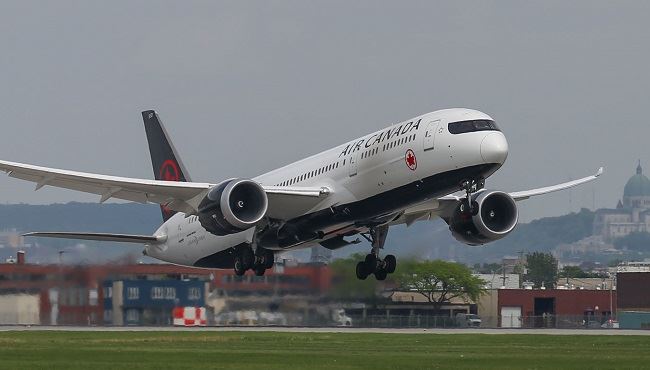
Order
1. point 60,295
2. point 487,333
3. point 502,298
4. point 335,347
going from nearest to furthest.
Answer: point 335,347
point 60,295
point 487,333
point 502,298

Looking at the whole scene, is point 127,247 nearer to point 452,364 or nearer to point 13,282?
point 13,282

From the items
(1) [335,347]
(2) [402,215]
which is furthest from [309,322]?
(2) [402,215]

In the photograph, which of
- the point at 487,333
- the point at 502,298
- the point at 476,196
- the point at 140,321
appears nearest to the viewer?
the point at 476,196

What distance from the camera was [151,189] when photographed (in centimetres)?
5450

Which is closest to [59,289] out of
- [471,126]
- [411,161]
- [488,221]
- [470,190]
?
[488,221]

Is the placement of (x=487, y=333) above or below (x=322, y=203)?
below

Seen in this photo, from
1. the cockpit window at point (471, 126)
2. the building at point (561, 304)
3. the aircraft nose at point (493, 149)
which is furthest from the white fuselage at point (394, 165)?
the building at point (561, 304)

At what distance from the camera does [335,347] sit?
59.8 meters

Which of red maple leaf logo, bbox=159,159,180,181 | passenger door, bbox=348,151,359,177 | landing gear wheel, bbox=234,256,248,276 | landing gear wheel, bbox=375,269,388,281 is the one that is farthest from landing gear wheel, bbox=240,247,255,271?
red maple leaf logo, bbox=159,159,180,181

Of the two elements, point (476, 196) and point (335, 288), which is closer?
point (476, 196)

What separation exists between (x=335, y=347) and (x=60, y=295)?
13.6 m

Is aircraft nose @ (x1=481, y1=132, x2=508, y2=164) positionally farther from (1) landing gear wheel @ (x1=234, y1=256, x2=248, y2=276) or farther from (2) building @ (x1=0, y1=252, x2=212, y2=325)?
(2) building @ (x1=0, y1=252, x2=212, y2=325)

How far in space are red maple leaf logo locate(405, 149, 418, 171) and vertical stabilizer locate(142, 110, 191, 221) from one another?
18.3 metres

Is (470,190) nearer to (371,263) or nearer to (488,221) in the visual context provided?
(488,221)
